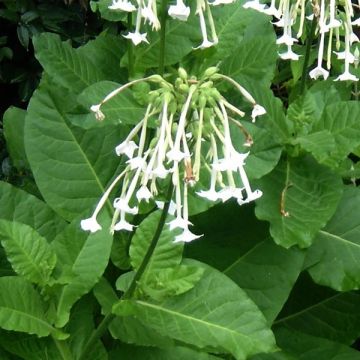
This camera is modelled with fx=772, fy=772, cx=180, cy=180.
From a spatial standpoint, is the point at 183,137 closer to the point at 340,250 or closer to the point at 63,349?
the point at 63,349

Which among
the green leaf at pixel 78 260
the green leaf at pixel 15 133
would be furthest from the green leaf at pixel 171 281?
the green leaf at pixel 15 133

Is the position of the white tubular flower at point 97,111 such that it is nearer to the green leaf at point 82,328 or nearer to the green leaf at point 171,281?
the green leaf at point 171,281

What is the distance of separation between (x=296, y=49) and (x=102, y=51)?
797 mm

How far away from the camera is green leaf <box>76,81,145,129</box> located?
1.84 meters

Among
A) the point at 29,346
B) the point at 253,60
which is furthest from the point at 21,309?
the point at 253,60

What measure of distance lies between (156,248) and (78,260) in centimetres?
19

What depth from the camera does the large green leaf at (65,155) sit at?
2105 millimetres

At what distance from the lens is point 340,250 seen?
2072 mm

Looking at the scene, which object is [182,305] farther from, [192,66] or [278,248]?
[192,66]

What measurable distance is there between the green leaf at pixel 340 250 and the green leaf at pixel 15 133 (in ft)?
3.15

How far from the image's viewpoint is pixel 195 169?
132 cm

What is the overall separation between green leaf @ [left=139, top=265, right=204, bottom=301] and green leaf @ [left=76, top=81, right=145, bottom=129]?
364 mm

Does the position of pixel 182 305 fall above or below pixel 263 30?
below

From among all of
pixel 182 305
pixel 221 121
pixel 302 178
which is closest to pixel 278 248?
Answer: pixel 302 178
